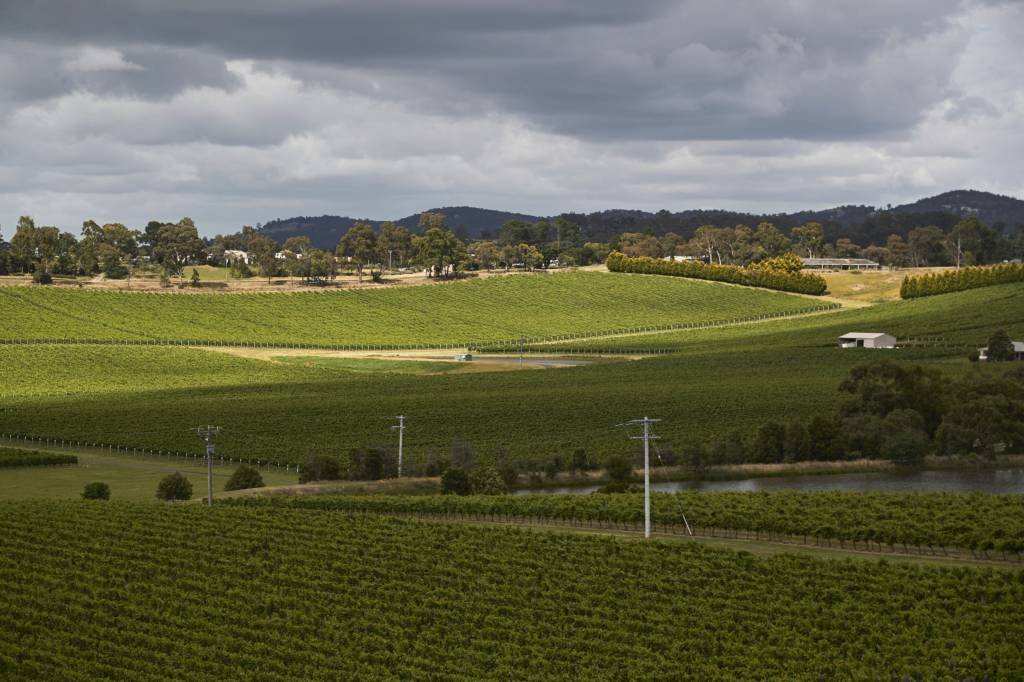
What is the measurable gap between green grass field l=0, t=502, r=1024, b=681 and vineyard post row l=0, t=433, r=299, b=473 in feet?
104

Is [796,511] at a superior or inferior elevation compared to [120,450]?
superior

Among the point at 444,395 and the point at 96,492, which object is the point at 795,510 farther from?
the point at 444,395

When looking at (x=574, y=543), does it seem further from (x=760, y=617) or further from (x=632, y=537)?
(x=760, y=617)

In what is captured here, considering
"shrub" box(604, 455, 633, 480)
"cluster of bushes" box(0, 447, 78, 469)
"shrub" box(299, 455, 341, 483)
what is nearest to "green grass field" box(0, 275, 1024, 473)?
"shrub" box(604, 455, 633, 480)

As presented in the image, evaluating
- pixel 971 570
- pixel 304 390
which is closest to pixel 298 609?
pixel 971 570

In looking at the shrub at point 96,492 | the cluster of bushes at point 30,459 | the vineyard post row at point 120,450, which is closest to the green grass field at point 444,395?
the vineyard post row at point 120,450

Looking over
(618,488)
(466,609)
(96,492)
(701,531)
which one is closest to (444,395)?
(618,488)

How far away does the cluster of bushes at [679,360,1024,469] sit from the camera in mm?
94188

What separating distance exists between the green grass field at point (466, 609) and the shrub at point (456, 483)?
17.0 metres

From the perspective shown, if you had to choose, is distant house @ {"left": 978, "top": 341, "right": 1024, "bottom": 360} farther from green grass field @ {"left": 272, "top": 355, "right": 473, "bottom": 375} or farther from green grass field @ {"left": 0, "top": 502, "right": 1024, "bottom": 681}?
green grass field @ {"left": 0, "top": 502, "right": 1024, "bottom": 681}

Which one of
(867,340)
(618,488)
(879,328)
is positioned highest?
(879,328)

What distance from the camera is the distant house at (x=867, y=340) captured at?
6147 inches

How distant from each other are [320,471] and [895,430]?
3698cm

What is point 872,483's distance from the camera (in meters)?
88.0
